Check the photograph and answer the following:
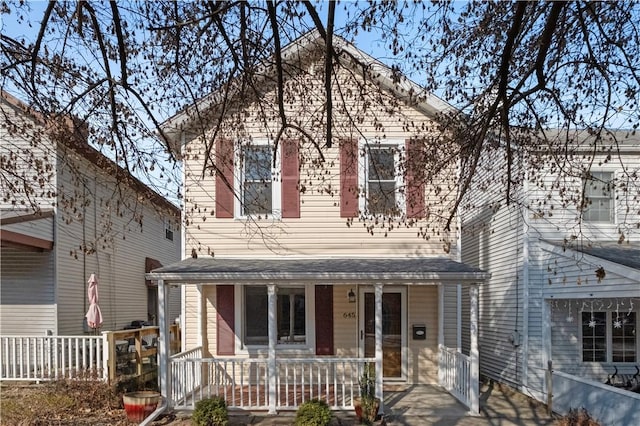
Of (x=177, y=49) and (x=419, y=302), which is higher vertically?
(x=177, y=49)

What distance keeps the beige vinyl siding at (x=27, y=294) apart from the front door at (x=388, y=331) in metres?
6.93

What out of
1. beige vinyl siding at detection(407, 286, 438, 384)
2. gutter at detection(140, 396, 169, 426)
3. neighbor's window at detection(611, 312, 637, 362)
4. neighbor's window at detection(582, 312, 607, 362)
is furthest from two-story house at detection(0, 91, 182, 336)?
neighbor's window at detection(611, 312, 637, 362)

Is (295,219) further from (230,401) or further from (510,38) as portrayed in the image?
(510,38)

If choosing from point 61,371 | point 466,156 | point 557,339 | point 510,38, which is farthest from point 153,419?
point 557,339

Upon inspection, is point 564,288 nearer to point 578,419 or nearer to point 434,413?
point 578,419

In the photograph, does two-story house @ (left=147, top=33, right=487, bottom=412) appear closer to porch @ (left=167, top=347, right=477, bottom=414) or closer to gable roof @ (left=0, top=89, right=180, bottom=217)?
porch @ (left=167, top=347, right=477, bottom=414)

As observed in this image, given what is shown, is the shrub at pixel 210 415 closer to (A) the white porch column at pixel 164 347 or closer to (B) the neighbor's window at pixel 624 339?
(A) the white porch column at pixel 164 347

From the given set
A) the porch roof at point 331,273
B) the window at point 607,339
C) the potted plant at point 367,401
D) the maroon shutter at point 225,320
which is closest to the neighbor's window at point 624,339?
the window at point 607,339

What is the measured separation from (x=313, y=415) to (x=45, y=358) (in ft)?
20.7

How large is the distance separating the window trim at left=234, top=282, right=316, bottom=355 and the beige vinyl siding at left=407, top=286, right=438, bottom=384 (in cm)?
201

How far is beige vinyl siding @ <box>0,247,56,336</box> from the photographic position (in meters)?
11.8

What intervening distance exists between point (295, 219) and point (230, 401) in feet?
12.1

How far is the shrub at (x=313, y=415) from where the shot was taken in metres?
7.80

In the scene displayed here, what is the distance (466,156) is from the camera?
768 centimetres
